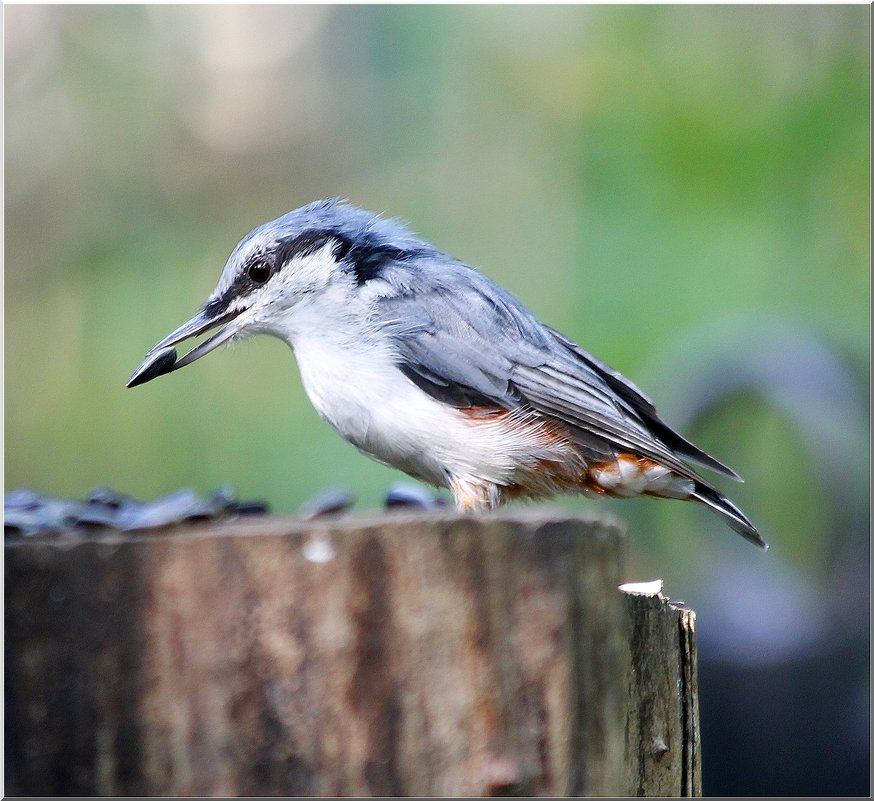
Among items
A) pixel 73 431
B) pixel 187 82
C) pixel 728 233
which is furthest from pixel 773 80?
pixel 73 431

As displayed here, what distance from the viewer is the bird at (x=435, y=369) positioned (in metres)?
1.86

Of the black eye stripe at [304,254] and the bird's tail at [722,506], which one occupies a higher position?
the black eye stripe at [304,254]

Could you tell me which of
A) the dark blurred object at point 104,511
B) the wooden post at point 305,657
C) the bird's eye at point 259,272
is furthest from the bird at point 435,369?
the wooden post at point 305,657

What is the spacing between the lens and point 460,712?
1044 mm

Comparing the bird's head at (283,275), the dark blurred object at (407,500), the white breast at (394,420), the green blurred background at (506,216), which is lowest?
the dark blurred object at (407,500)

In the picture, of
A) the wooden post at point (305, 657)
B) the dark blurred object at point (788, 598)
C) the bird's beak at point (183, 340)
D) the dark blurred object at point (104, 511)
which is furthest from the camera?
the dark blurred object at point (788, 598)

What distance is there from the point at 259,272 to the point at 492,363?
51 cm

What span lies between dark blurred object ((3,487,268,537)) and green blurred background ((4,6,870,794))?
187cm

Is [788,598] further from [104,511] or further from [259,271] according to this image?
[104,511]

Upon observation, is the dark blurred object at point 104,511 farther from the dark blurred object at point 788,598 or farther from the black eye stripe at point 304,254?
the dark blurred object at point 788,598

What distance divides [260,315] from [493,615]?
1133 mm

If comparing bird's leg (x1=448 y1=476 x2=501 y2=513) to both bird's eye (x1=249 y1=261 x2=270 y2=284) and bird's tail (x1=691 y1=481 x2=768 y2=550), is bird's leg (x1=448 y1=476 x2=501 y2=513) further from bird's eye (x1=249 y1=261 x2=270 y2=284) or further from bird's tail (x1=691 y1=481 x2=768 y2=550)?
bird's eye (x1=249 y1=261 x2=270 y2=284)

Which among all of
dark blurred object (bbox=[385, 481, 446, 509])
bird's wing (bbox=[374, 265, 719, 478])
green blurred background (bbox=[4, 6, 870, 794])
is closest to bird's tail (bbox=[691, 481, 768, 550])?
bird's wing (bbox=[374, 265, 719, 478])

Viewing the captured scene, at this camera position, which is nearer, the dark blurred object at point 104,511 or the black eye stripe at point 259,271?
the dark blurred object at point 104,511
